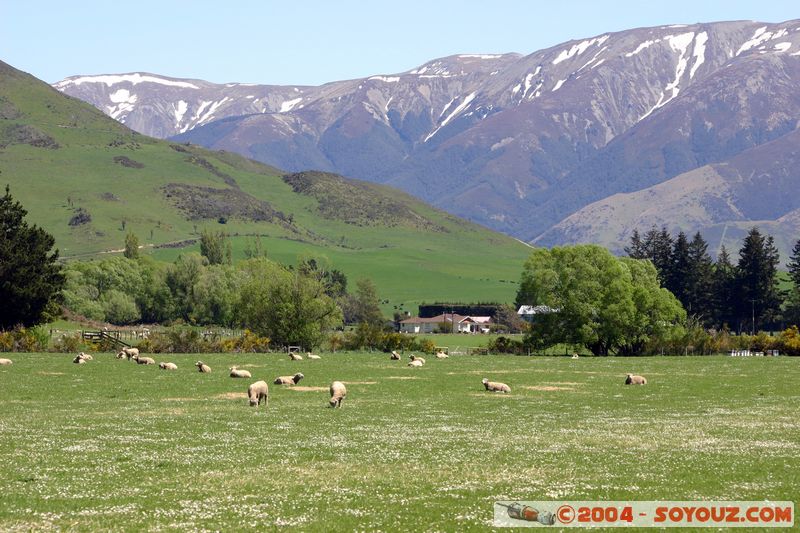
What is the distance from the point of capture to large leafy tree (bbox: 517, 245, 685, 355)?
99.6m

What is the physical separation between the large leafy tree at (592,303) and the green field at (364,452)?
4708 cm

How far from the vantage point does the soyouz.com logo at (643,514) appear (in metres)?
18.7

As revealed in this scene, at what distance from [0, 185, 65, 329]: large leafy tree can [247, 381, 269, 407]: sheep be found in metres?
49.5

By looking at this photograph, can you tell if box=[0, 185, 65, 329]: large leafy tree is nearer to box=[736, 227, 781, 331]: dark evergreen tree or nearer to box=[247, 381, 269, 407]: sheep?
box=[247, 381, 269, 407]: sheep

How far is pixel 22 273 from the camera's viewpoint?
280 ft

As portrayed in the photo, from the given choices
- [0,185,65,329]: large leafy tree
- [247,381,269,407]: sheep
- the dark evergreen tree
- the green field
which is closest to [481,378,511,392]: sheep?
the green field

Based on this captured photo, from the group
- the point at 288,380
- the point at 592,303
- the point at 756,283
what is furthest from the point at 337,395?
the point at 756,283

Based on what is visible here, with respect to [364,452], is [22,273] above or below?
above

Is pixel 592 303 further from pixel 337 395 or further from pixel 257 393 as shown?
pixel 257 393

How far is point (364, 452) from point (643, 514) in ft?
31.0

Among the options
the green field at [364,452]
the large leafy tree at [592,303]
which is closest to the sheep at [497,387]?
the green field at [364,452]

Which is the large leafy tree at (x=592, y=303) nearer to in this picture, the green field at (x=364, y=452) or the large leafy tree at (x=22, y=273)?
the large leafy tree at (x=22, y=273)

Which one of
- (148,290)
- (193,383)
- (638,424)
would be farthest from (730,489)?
(148,290)

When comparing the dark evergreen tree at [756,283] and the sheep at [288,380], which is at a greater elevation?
the dark evergreen tree at [756,283]
